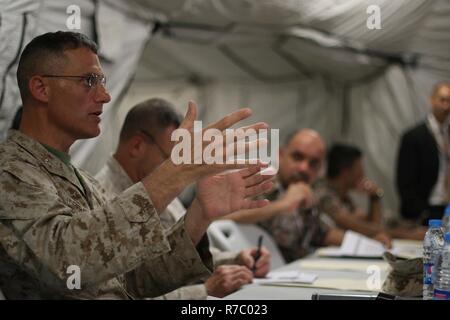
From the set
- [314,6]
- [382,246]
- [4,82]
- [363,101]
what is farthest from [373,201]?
[4,82]

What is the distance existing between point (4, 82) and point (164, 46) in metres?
2.29

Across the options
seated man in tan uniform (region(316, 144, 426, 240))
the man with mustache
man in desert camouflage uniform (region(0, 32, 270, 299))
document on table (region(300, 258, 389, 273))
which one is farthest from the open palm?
seated man in tan uniform (region(316, 144, 426, 240))

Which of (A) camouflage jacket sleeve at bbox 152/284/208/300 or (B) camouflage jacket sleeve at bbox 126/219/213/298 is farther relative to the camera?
(A) camouflage jacket sleeve at bbox 152/284/208/300

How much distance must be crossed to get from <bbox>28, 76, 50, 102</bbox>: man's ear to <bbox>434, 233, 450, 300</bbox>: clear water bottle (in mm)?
830

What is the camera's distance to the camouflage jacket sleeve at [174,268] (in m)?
1.36

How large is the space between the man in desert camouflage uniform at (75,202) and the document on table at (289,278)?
38cm

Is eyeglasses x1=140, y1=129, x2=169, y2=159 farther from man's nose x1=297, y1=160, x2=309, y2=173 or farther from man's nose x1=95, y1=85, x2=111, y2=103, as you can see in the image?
man's nose x1=297, y1=160, x2=309, y2=173

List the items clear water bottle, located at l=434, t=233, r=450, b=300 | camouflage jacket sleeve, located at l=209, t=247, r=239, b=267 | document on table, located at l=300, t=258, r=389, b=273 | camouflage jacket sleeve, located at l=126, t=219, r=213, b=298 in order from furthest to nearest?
document on table, located at l=300, t=258, r=389, b=273
camouflage jacket sleeve, located at l=209, t=247, r=239, b=267
camouflage jacket sleeve, located at l=126, t=219, r=213, b=298
clear water bottle, located at l=434, t=233, r=450, b=300

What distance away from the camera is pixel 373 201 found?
4035 mm

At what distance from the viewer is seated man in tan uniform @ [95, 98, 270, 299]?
1543 millimetres

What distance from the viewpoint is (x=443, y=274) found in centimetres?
125

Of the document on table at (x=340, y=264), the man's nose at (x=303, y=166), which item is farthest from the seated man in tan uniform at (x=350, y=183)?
the document on table at (x=340, y=264)

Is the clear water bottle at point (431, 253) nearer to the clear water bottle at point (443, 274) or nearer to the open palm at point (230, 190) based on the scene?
the clear water bottle at point (443, 274)
